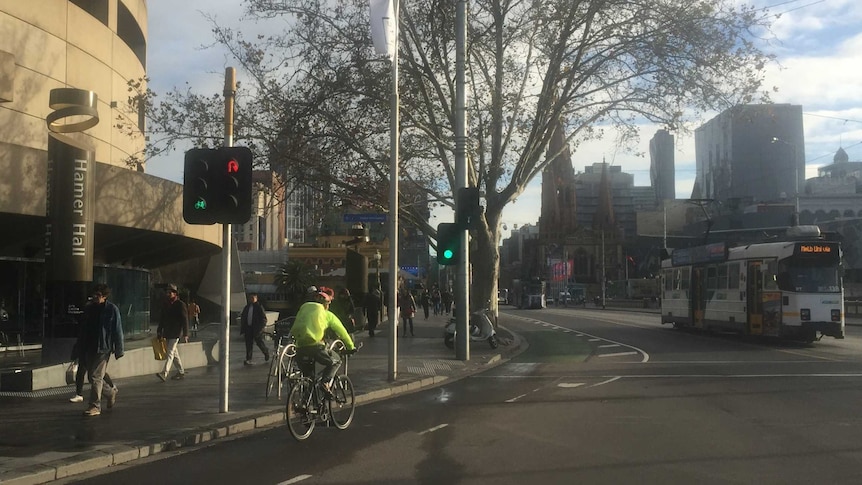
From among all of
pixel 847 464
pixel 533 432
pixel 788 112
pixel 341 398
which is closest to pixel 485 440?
pixel 533 432

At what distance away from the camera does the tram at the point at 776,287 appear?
22453 mm

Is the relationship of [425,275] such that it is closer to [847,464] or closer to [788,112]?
[788,112]

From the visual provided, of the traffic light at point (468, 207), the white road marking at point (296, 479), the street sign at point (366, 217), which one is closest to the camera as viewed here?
Result: the white road marking at point (296, 479)

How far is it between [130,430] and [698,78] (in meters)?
18.8

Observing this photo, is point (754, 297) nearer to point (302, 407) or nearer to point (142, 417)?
point (302, 407)

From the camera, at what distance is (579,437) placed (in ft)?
29.9

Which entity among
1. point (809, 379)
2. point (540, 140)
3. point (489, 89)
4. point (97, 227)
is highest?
point (489, 89)

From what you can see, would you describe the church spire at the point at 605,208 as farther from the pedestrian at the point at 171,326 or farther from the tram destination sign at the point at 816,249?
the pedestrian at the point at 171,326

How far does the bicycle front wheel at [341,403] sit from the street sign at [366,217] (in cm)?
1080

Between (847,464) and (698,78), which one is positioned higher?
(698,78)

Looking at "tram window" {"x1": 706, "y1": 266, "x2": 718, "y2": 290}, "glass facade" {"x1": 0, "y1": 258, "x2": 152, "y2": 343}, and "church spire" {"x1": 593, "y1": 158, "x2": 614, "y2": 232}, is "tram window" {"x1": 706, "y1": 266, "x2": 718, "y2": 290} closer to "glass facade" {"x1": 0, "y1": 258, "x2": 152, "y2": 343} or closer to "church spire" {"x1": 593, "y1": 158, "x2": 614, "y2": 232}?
"glass facade" {"x1": 0, "y1": 258, "x2": 152, "y2": 343}

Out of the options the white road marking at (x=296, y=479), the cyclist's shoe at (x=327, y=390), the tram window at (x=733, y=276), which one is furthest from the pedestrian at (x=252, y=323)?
the tram window at (x=733, y=276)

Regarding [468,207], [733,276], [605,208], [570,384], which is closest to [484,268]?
[468,207]

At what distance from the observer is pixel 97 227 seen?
812 inches
